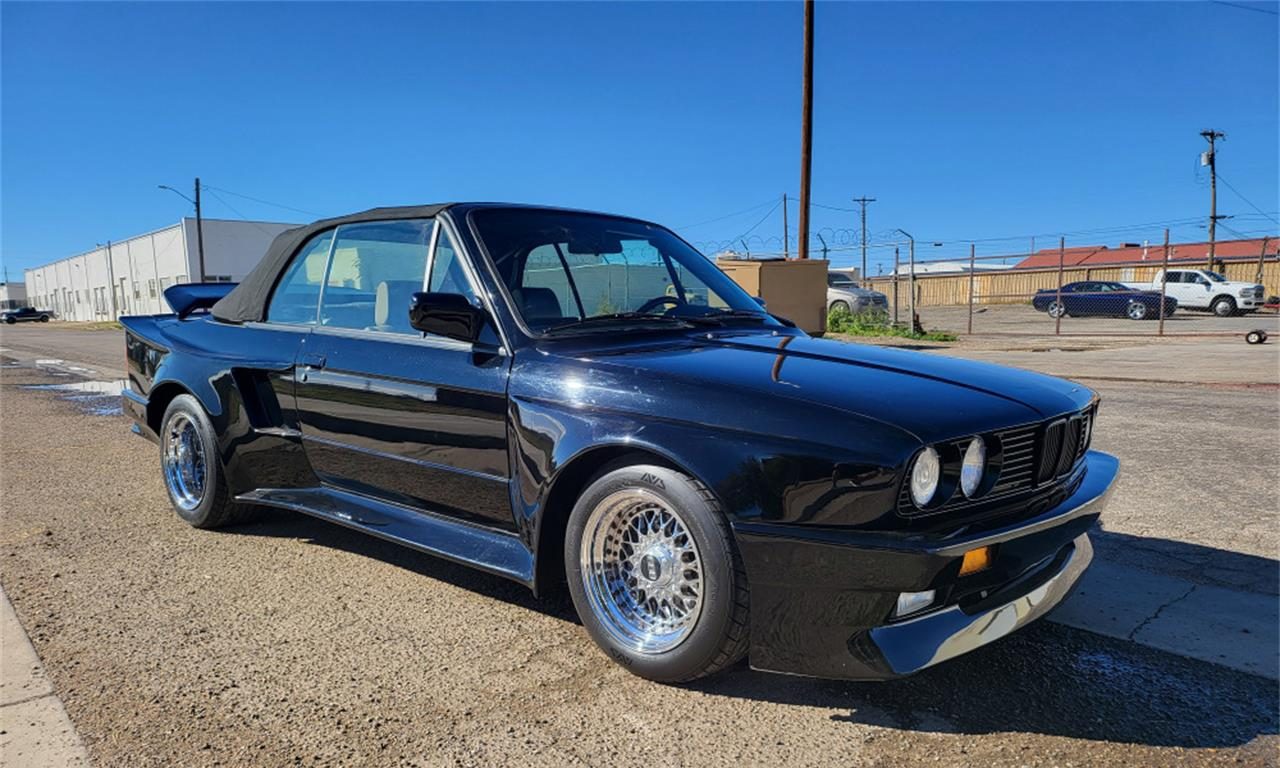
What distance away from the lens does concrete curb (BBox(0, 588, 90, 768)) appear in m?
2.23

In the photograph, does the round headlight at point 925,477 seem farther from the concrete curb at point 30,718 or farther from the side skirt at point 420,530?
the concrete curb at point 30,718

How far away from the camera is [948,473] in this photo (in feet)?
7.43

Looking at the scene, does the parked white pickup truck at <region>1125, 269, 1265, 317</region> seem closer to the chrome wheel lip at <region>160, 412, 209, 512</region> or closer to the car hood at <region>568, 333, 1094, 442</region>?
the car hood at <region>568, 333, 1094, 442</region>

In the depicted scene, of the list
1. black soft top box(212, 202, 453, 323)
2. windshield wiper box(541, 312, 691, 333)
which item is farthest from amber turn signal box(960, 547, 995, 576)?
black soft top box(212, 202, 453, 323)

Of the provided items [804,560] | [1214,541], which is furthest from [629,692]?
[1214,541]

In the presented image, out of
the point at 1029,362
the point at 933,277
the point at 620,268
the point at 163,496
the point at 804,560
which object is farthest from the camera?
the point at 933,277

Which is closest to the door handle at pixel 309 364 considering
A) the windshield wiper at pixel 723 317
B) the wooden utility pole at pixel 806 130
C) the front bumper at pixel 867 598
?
the windshield wiper at pixel 723 317

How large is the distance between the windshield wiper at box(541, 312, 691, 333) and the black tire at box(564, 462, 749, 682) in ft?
2.20

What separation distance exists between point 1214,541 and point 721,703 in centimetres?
279

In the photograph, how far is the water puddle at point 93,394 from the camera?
28.8ft

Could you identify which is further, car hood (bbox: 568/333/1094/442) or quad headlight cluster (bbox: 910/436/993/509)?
car hood (bbox: 568/333/1094/442)

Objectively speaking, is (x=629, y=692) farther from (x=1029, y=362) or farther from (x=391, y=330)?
(x=1029, y=362)

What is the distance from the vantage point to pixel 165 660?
2.79 metres

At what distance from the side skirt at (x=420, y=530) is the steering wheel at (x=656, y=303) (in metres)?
1.07
